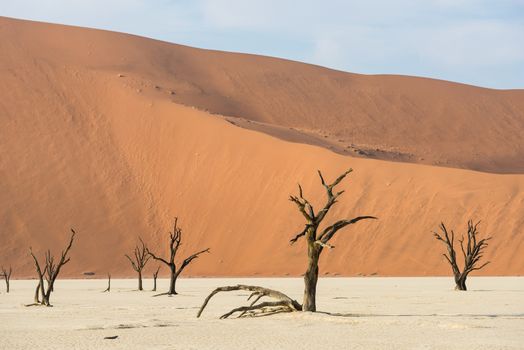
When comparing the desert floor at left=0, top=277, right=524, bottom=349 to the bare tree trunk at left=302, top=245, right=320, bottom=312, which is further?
the bare tree trunk at left=302, top=245, right=320, bottom=312

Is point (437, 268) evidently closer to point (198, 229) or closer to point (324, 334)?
point (198, 229)

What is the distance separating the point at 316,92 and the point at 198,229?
44.4m

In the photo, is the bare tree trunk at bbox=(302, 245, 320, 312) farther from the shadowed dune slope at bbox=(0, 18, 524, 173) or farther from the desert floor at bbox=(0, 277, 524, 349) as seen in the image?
the shadowed dune slope at bbox=(0, 18, 524, 173)

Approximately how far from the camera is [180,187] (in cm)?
6125

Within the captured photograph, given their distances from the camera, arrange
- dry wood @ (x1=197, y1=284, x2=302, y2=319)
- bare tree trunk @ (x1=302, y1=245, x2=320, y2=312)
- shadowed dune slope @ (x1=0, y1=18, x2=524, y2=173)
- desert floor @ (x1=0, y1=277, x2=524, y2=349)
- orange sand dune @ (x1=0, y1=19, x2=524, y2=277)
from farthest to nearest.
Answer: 1. shadowed dune slope @ (x1=0, y1=18, x2=524, y2=173)
2. orange sand dune @ (x1=0, y1=19, x2=524, y2=277)
3. bare tree trunk @ (x1=302, y1=245, x2=320, y2=312)
4. dry wood @ (x1=197, y1=284, x2=302, y2=319)
5. desert floor @ (x1=0, y1=277, x2=524, y2=349)

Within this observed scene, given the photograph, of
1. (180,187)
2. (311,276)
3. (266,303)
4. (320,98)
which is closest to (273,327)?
(266,303)

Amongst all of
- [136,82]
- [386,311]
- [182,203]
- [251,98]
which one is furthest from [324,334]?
[251,98]

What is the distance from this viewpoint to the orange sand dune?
53.2 m

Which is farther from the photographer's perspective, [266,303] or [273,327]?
[266,303]

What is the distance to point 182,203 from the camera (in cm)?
5988

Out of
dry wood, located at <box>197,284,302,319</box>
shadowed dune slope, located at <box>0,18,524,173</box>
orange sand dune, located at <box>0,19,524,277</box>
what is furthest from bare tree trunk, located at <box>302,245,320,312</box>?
shadowed dune slope, located at <box>0,18,524,173</box>

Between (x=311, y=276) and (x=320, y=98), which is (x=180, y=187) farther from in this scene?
(x=311, y=276)

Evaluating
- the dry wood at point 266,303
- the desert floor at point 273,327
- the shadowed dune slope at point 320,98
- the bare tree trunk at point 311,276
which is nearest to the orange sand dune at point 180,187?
the shadowed dune slope at point 320,98

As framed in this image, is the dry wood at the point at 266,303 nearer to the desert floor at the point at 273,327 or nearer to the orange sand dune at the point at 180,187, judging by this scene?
the desert floor at the point at 273,327
